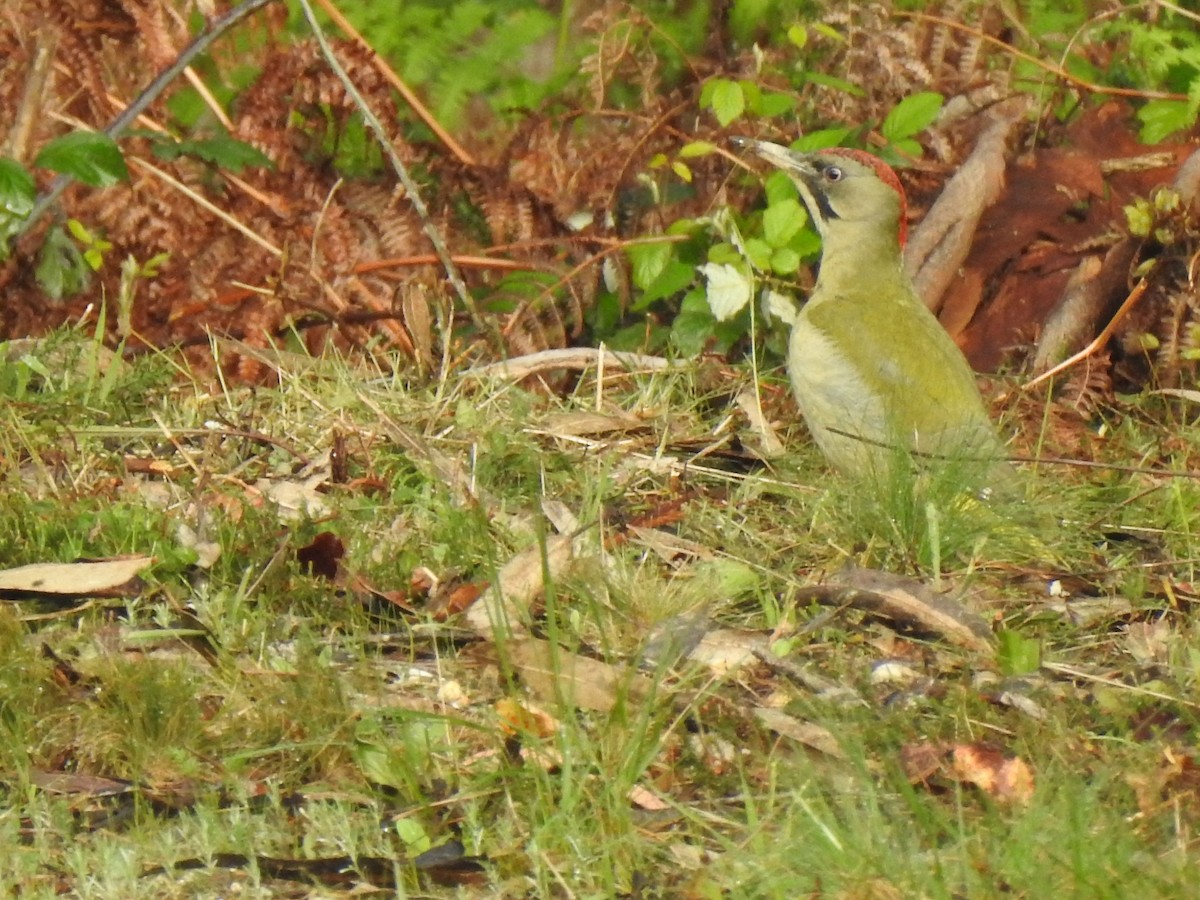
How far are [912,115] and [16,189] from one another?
258 cm

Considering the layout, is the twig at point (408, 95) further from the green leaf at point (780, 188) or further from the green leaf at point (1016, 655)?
the green leaf at point (1016, 655)

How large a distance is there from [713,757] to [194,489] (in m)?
1.70

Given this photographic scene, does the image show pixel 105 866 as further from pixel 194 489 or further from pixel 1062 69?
pixel 1062 69

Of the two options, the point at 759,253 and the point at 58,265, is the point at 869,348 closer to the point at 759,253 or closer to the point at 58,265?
the point at 759,253

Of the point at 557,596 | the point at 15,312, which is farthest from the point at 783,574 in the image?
the point at 15,312

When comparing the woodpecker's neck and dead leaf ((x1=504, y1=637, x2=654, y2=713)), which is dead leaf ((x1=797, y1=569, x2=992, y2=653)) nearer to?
dead leaf ((x1=504, y1=637, x2=654, y2=713))

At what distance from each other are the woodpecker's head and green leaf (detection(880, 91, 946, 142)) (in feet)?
0.99

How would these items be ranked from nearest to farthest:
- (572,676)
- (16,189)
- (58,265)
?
(572,676) < (16,189) < (58,265)

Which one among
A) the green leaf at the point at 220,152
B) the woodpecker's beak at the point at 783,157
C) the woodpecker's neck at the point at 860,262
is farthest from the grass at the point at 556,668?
the woodpecker's beak at the point at 783,157

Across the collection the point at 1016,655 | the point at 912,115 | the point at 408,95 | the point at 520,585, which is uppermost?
the point at 408,95

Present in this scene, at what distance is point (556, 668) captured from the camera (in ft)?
8.75

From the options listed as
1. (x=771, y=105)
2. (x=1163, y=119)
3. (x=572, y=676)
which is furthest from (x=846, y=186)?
(x=572, y=676)

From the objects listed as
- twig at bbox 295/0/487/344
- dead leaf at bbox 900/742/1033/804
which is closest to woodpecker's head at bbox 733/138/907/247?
twig at bbox 295/0/487/344

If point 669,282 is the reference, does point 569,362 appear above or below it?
below
